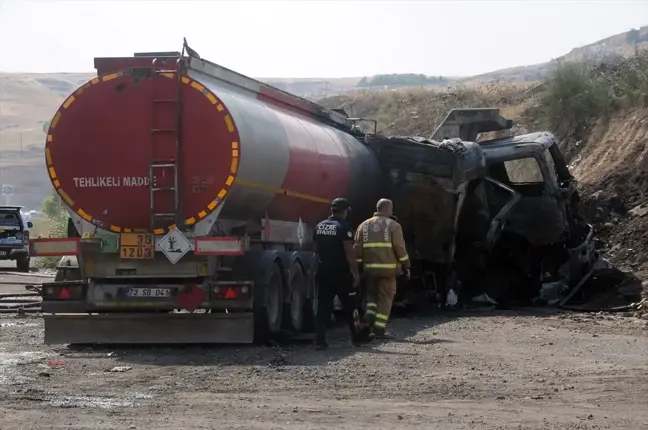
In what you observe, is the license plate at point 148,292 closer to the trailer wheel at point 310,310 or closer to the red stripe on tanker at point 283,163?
the red stripe on tanker at point 283,163

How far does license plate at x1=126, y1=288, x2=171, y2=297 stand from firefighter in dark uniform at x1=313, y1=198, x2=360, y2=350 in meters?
1.70

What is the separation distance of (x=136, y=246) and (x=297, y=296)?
245 centimetres

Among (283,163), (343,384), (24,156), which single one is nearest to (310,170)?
(283,163)

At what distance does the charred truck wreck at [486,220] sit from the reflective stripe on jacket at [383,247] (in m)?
4.42

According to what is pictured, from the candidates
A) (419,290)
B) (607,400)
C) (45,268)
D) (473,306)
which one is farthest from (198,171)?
(45,268)

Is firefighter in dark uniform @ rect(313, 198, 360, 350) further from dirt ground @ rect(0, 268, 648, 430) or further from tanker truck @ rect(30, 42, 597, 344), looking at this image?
tanker truck @ rect(30, 42, 597, 344)

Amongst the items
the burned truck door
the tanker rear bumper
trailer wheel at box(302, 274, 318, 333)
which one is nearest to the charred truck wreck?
the burned truck door

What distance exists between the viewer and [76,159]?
13.6 m

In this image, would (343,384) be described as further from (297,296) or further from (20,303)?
(20,303)

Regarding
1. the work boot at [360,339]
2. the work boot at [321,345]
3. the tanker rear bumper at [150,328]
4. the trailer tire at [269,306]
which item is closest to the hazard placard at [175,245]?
the tanker rear bumper at [150,328]

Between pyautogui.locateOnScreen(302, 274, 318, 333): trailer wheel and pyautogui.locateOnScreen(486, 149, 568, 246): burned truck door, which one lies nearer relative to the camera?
pyautogui.locateOnScreen(302, 274, 318, 333): trailer wheel

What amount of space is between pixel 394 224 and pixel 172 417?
620 cm

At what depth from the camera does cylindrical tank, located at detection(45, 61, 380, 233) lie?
13148mm

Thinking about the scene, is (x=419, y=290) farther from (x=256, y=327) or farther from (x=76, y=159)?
(x=76, y=159)
